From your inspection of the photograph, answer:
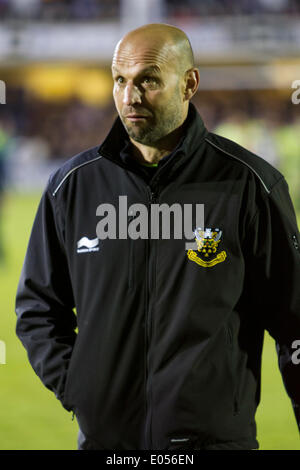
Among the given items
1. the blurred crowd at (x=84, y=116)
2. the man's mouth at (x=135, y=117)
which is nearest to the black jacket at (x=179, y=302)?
the man's mouth at (x=135, y=117)

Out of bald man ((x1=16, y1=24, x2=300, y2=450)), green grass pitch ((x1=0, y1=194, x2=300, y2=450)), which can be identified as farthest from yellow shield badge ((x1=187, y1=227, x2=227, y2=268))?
green grass pitch ((x1=0, y1=194, x2=300, y2=450))

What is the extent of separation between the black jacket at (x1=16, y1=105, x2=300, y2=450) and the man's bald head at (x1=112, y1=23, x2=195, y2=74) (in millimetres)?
182

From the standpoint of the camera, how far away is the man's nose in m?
1.82

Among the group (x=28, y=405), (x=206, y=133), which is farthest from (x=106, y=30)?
(x=206, y=133)

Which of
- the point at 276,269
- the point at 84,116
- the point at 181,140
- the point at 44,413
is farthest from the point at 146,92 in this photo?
the point at 84,116

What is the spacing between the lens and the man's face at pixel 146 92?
5.97 ft

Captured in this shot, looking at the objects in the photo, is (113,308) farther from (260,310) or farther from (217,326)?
(260,310)

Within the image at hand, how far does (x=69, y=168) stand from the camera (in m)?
2.02

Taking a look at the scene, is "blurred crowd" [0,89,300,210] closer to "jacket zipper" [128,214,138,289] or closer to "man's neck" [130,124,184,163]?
"man's neck" [130,124,184,163]

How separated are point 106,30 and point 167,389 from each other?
25014mm

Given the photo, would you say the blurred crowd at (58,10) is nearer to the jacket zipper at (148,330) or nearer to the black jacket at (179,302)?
the black jacket at (179,302)

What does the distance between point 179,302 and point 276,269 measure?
0.93 ft

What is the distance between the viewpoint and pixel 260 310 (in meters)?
1.92

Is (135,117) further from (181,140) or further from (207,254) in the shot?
(207,254)
